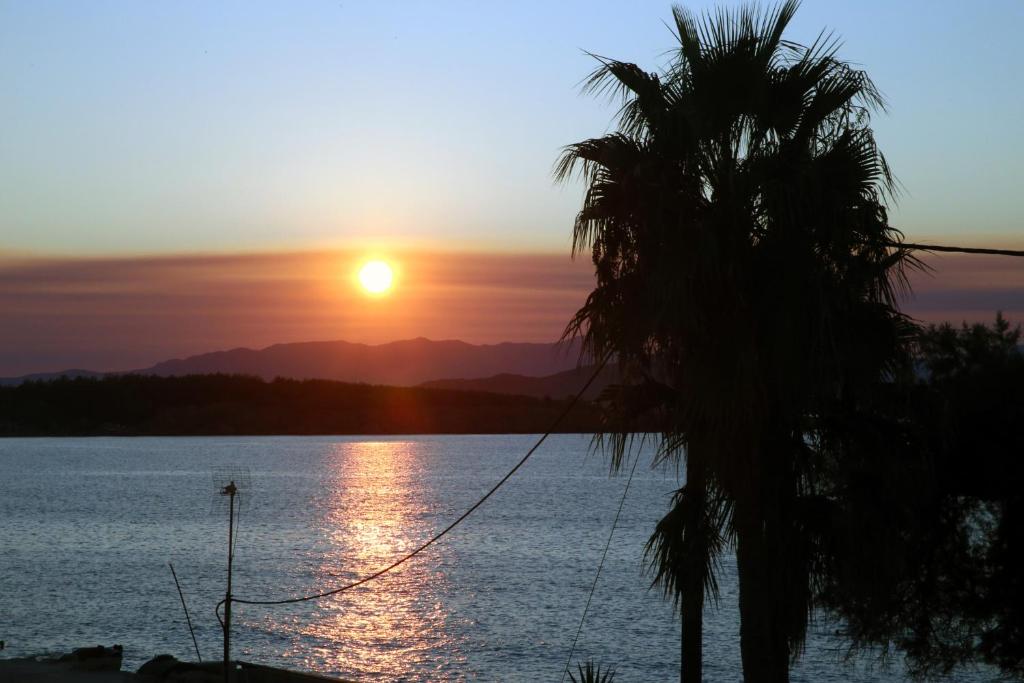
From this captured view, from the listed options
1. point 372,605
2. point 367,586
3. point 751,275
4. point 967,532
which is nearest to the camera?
point 751,275

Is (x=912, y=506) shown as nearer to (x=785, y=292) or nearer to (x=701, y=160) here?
(x=785, y=292)

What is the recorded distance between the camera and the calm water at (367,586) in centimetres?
3794

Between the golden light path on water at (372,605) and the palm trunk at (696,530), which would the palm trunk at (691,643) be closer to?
the palm trunk at (696,530)

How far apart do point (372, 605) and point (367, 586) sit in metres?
6.13

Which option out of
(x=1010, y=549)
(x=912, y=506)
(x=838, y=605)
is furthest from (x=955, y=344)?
(x=912, y=506)

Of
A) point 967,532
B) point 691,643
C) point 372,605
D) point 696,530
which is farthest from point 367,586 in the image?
point 696,530

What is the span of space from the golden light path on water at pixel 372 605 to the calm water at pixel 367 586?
13 centimetres

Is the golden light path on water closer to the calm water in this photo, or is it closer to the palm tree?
the calm water

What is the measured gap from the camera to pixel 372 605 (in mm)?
49281

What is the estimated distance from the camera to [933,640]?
21.5 meters

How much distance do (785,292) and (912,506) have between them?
4132 millimetres

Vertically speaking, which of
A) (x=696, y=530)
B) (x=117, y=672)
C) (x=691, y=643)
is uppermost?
(x=696, y=530)

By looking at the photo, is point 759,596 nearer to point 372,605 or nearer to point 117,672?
point 117,672

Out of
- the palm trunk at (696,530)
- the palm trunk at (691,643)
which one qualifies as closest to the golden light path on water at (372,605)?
the palm trunk at (691,643)
